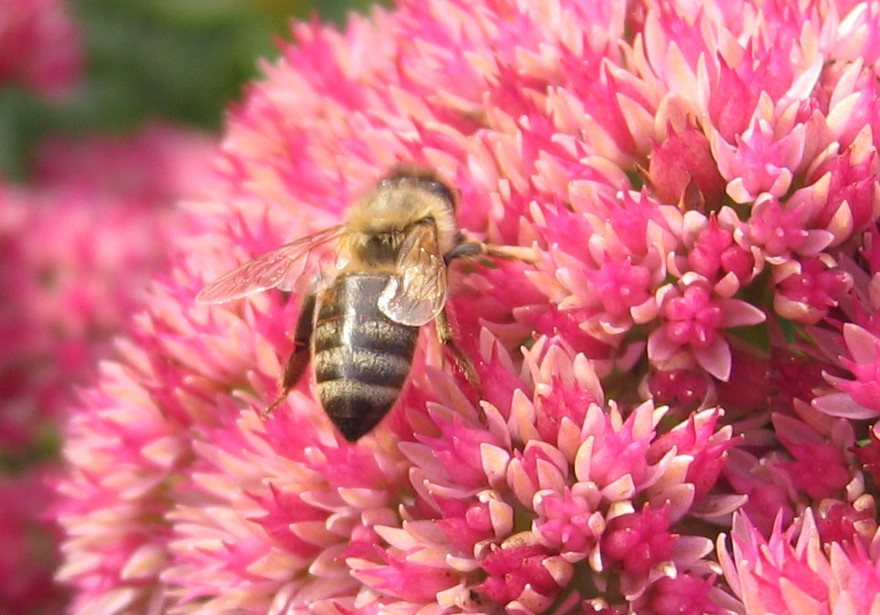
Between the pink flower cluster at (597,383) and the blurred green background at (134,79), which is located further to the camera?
the blurred green background at (134,79)

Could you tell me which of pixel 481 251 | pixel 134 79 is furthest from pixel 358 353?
pixel 134 79

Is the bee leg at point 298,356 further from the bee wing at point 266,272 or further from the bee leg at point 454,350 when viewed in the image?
the bee leg at point 454,350

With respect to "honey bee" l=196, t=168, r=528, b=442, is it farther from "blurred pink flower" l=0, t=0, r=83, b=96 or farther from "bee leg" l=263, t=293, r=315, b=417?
"blurred pink flower" l=0, t=0, r=83, b=96

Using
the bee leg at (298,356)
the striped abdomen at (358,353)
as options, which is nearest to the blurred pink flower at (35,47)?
the bee leg at (298,356)

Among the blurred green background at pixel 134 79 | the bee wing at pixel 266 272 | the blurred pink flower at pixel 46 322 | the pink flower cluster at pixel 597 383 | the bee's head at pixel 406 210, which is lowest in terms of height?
the pink flower cluster at pixel 597 383

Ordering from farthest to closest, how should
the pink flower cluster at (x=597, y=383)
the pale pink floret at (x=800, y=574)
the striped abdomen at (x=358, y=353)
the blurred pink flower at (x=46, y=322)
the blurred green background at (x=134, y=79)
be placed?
the blurred green background at (x=134, y=79)
the blurred pink flower at (x=46, y=322)
the striped abdomen at (x=358, y=353)
the pink flower cluster at (x=597, y=383)
the pale pink floret at (x=800, y=574)

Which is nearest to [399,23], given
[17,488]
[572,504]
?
[572,504]

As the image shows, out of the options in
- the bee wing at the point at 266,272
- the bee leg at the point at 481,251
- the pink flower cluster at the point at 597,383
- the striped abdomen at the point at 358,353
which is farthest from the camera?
the bee wing at the point at 266,272

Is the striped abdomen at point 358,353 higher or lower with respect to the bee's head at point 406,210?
lower
